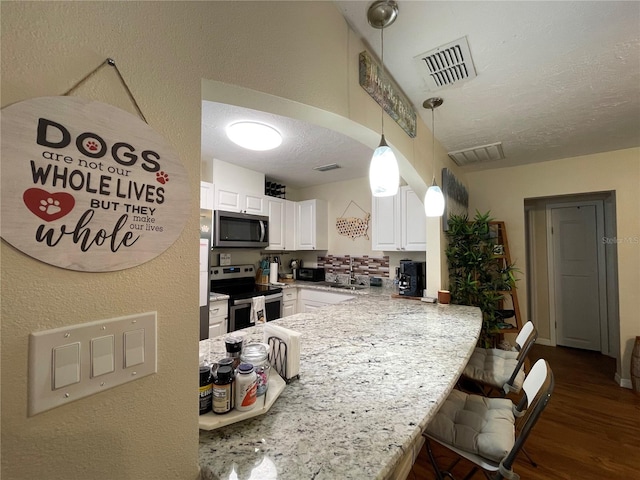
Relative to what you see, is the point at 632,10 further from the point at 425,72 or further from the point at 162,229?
the point at 162,229

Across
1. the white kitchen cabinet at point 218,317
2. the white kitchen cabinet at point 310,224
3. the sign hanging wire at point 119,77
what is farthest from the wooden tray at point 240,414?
the white kitchen cabinet at point 310,224

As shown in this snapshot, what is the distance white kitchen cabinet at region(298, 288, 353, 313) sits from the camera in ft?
11.2

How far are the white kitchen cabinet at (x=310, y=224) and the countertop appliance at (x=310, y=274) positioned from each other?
1.11 ft

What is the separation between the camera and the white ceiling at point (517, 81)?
121cm

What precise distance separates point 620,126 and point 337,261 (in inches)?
128

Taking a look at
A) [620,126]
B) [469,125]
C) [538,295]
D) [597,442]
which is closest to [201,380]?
[469,125]

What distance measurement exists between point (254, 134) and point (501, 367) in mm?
2424

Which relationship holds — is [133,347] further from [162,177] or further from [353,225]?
[353,225]

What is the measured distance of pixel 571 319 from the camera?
Answer: 3703 mm

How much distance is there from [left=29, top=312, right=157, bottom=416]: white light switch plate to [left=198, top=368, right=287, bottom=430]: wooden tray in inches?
12.2

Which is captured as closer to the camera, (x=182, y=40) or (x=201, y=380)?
(x=182, y=40)

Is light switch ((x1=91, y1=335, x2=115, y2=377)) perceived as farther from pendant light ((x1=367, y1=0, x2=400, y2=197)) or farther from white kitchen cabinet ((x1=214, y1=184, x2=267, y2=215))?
white kitchen cabinet ((x1=214, y1=184, x2=267, y2=215))

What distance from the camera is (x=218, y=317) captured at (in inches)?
109

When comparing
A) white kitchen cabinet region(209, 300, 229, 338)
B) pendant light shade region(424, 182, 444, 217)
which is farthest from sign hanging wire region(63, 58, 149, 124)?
white kitchen cabinet region(209, 300, 229, 338)
